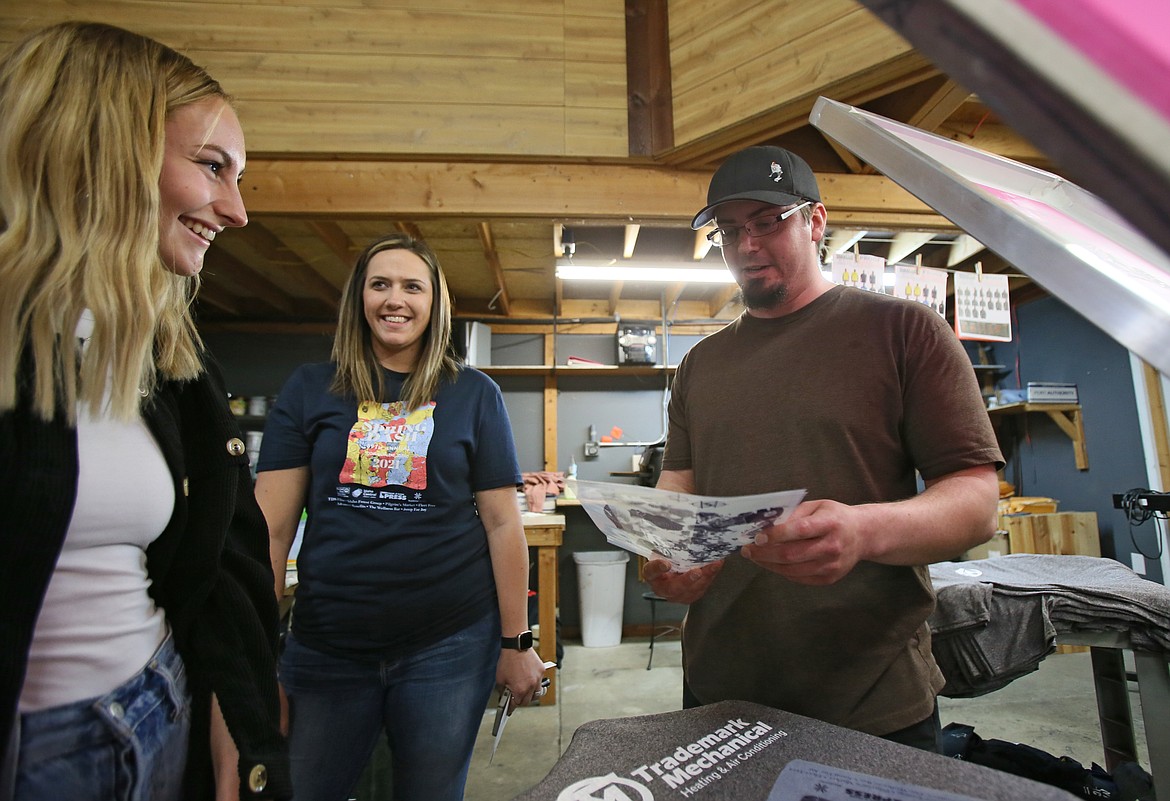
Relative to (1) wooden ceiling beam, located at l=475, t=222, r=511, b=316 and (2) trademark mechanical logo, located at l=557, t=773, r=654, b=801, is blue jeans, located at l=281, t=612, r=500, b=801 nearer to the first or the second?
(2) trademark mechanical logo, located at l=557, t=773, r=654, b=801

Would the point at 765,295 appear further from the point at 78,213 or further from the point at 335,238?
the point at 335,238

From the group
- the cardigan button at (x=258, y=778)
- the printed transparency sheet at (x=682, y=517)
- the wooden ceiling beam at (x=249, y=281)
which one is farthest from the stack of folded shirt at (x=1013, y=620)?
the wooden ceiling beam at (x=249, y=281)

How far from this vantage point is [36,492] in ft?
1.97

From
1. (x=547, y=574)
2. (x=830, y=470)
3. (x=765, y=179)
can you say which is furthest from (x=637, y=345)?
(x=830, y=470)

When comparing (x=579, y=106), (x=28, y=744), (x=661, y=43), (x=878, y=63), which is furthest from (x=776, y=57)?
(x=28, y=744)

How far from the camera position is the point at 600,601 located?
483 cm

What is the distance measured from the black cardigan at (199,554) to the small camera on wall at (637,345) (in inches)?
177

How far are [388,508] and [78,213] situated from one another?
763mm

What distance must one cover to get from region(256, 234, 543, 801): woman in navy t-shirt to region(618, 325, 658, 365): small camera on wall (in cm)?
391

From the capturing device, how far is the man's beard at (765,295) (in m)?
1.21

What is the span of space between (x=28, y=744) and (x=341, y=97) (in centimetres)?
317

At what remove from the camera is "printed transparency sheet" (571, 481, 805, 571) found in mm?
693

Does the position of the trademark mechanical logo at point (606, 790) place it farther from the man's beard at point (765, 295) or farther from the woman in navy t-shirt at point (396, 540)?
the man's beard at point (765, 295)

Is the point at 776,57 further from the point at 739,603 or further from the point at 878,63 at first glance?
the point at 739,603
